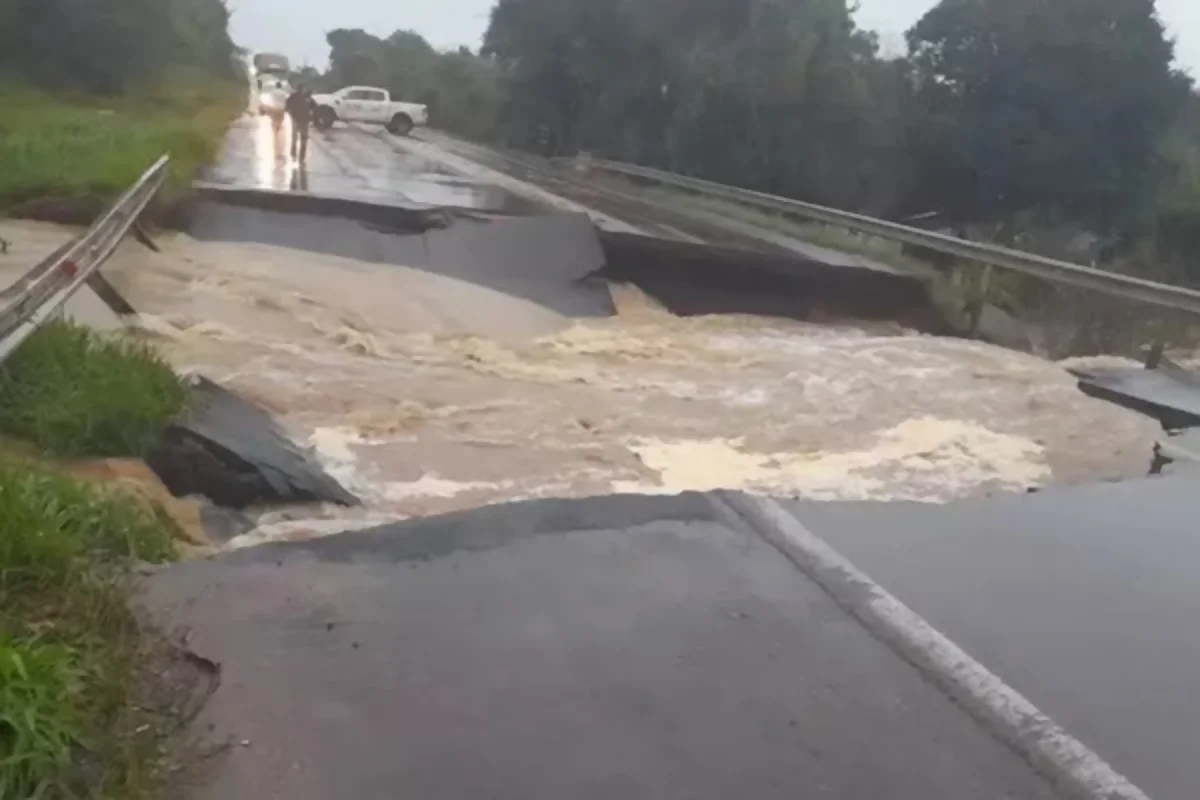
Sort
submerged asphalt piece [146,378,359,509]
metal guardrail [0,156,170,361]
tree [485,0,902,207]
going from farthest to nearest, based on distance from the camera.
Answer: tree [485,0,902,207] → metal guardrail [0,156,170,361] → submerged asphalt piece [146,378,359,509]

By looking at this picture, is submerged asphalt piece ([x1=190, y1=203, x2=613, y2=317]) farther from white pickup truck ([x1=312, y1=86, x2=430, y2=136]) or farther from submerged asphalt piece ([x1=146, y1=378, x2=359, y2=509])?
white pickup truck ([x1=312, y1=86, x2=430, y2=136])

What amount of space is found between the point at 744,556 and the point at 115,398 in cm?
364

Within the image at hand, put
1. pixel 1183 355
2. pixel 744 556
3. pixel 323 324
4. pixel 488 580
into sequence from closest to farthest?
pixel 488 580, pixel 744 556, pixel 323 324, pixel 1183 355

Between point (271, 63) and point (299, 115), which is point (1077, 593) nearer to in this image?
point (299, 115)

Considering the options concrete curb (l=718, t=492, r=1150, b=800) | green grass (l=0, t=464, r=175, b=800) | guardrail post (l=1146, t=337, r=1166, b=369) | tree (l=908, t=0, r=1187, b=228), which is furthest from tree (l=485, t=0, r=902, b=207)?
green grass (l=0, t=464, r=175, b=800)

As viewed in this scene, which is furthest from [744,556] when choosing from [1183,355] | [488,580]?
[1183,355]

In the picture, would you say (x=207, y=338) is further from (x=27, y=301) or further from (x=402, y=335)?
(x=27, y=301)

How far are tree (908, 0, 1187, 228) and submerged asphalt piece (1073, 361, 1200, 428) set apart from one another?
57.5 ft

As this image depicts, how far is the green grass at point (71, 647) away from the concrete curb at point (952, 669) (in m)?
2.20

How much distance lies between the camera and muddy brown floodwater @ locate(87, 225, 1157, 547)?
736cm

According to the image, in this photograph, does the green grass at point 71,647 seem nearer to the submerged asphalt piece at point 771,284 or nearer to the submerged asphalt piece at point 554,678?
the submerged asphalt piece at point 554,678

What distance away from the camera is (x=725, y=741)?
339cm

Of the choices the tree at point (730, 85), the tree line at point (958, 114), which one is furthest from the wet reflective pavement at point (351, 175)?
the tree line at point (958, 114)

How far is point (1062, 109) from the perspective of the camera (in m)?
26.5
